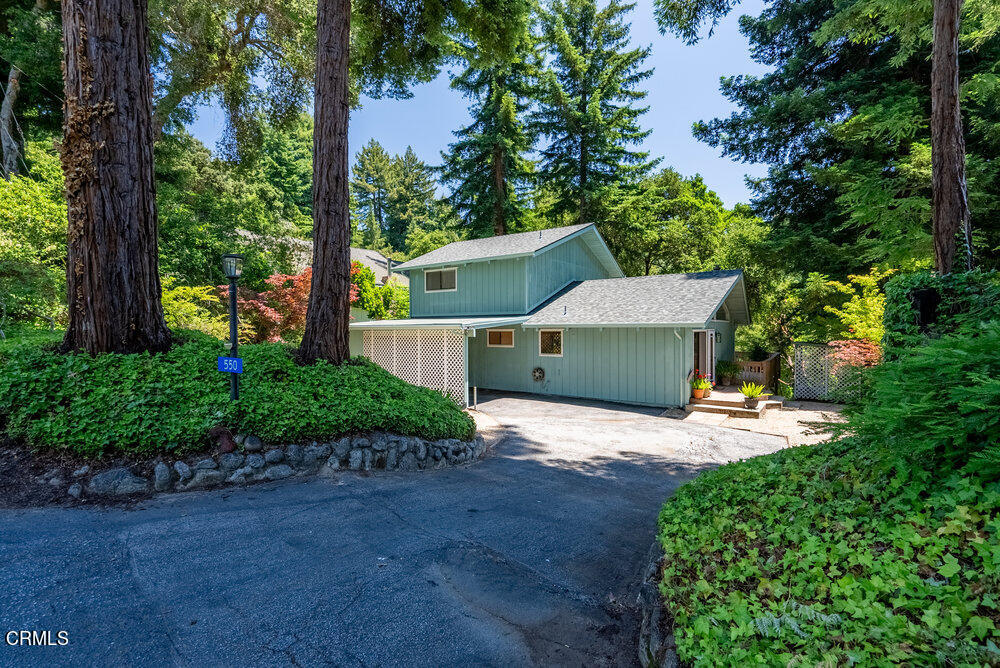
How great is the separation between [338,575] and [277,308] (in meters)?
14.7

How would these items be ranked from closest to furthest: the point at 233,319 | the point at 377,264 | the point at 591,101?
the point at 233,319, the point at 591,101, the point at 377,264

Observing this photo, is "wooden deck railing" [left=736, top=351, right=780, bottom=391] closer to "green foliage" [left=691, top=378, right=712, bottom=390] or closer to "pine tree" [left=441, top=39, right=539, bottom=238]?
"green foliage" [left=691, top=378, right=712, bottom=390]

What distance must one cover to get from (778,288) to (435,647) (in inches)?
739

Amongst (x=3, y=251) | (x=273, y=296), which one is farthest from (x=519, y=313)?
(x=3, y=251)

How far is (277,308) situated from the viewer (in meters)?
15.8

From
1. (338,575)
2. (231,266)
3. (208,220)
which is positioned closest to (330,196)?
(231,266)

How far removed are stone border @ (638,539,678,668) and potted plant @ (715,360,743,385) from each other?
12.6 m

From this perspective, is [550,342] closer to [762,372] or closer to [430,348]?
[430,348]

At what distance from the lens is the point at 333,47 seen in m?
6.93

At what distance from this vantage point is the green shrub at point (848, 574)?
1.67 m

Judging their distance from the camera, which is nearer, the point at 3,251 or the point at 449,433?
the point at 449,433

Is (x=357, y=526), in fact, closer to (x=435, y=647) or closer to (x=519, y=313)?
(x=435, y=647)

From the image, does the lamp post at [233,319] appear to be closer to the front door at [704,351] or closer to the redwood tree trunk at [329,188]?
the redwood tree trunk at [329,188]

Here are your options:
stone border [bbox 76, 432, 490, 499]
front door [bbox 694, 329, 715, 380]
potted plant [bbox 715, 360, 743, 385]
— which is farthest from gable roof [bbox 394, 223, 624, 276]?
stone border [bbox 76, 432, 490, 499]
